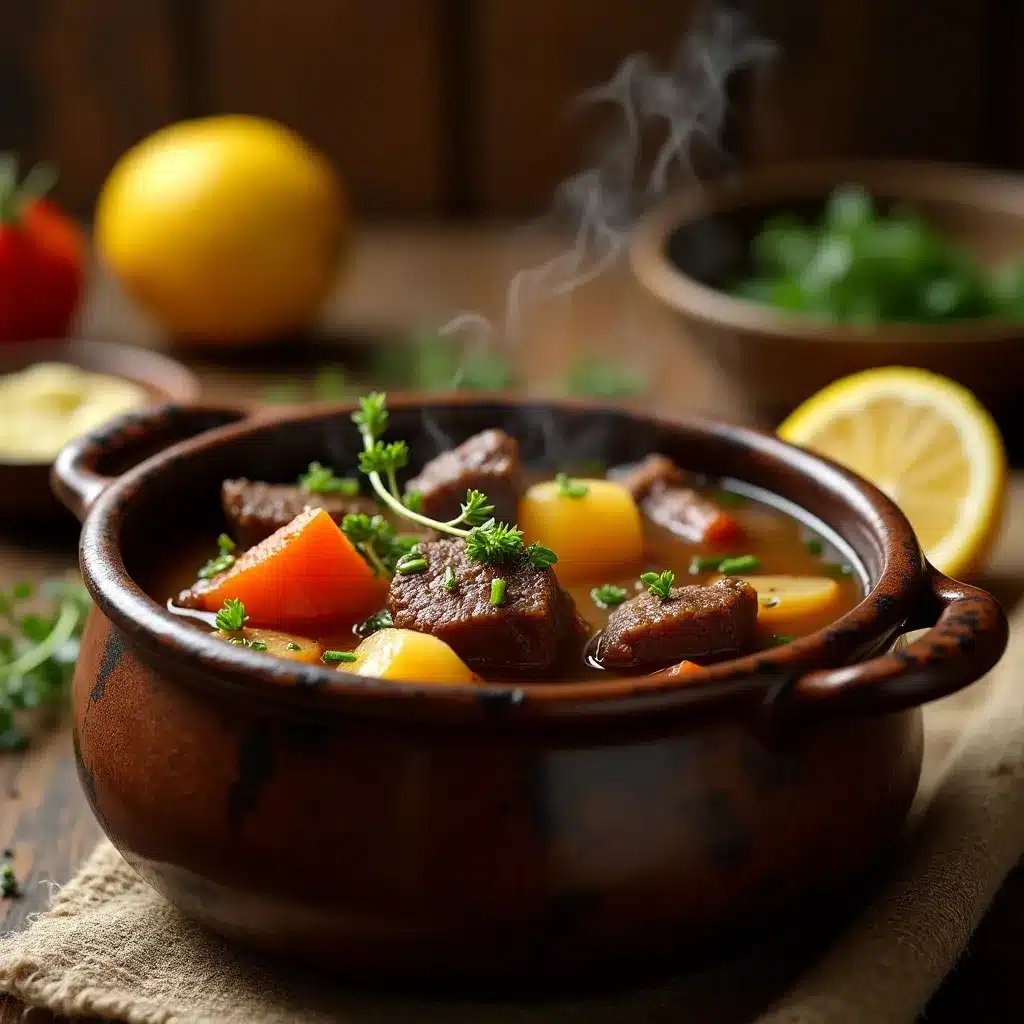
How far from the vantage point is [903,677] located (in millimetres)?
1560

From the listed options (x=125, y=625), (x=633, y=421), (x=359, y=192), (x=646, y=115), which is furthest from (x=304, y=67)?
(x=125, y=625)

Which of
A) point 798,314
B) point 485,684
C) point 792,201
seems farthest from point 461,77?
point 485,684

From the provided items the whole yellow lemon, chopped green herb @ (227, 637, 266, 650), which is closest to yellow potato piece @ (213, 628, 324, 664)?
chopped green herb @ (227, 637, 266, 650)

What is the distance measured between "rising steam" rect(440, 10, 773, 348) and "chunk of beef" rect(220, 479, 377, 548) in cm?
177

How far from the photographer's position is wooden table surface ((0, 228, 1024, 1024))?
1.97 m

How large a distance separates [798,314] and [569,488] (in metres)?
1.48

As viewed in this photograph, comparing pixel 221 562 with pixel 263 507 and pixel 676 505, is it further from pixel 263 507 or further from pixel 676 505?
pixel 676 505

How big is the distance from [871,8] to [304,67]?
1787 mm

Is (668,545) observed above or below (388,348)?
above

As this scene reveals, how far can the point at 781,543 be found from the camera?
7.39ft

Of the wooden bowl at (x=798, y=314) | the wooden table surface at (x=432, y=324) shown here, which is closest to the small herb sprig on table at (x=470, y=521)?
the wooden table surface at (x=432, y=324)

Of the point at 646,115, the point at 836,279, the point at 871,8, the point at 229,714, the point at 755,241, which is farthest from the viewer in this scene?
the point at 646,115

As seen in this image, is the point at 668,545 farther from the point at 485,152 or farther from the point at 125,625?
the point at 485,152

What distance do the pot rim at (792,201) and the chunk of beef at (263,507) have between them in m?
1.39
